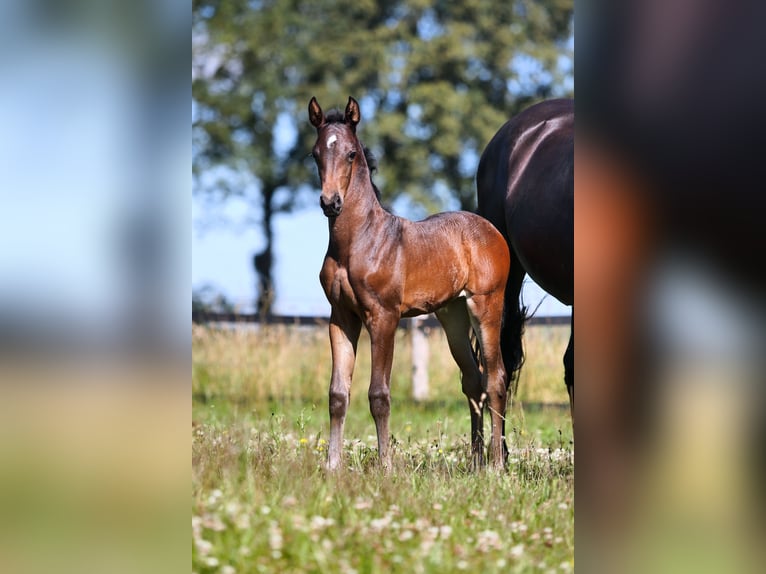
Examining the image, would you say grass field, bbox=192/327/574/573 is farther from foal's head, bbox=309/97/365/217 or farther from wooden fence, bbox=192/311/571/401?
wooden fence, bbox=192/311/571/401

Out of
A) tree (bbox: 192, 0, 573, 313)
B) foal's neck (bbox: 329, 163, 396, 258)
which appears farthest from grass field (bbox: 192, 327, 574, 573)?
tree (bbox: 192, 0, 573, 313)

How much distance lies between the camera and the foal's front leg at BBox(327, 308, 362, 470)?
4.90 metres

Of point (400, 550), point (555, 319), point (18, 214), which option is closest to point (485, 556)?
point (400, 550)

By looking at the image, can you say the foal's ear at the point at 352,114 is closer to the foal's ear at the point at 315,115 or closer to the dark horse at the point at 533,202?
the foal's ear at the point at 315,115

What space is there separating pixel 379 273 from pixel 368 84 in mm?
19961

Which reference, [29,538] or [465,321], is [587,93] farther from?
[465,321]

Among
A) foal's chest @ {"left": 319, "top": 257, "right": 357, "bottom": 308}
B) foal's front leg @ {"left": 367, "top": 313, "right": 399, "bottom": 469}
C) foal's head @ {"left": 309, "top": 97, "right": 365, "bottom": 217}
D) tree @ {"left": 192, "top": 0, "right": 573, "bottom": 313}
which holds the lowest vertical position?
foal's front leg @ {"left": 367, "top": 313, "right": 399, "bottom": 469}

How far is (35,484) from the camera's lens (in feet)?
7.09

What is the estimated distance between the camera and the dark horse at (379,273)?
4.89m

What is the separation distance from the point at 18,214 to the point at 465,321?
4.11 meters

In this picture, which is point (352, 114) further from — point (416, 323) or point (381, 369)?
point (416, 323)

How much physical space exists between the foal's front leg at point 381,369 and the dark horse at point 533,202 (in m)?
1.09

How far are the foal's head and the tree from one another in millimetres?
18352

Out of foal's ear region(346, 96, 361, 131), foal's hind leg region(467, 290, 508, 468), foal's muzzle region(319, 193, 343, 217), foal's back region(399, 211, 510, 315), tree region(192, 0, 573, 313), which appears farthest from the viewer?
tree region(192, 0, 573, 313)
